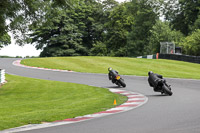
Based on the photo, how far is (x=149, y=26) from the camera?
233 feet

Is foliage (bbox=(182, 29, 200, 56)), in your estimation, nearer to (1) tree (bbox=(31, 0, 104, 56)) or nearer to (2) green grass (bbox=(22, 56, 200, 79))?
(2) green grass (bbox=(22, 56, 200, 79))

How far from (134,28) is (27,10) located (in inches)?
2116

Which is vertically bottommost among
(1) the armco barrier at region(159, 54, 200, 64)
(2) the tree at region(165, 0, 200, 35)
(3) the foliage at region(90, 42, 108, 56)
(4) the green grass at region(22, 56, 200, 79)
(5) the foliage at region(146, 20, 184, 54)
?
(4) the green grass at region(22, 56, 200, 79)

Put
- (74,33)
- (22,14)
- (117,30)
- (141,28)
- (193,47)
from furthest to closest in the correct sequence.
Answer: (117,30)
(141,28)
(74,33)
(193,47)
(22,14)

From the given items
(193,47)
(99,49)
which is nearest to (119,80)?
(193,47)

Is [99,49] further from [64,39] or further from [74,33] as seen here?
[64,39]

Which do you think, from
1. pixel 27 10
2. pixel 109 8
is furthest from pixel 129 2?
pixel 27 10

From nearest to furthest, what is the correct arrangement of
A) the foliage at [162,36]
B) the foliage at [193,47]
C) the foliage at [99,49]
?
the foliage at [193,47] → the foliage at [162,36] → the foliage at [99,49]

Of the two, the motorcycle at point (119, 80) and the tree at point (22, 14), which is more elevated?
the tree at point (22, 14)

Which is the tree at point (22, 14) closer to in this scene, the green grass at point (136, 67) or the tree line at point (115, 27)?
the green grass at point (136, 67)

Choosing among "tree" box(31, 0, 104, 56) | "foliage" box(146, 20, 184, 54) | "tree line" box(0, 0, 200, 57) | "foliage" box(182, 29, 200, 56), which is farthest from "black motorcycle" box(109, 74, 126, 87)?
"tree" box(31, 0, 104, 56)

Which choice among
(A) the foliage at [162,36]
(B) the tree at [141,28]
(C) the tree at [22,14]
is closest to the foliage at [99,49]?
(B) the tree at [141,28]

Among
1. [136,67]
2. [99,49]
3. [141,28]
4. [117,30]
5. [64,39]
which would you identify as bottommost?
[136,67]

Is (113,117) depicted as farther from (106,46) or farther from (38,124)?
(106,46)
